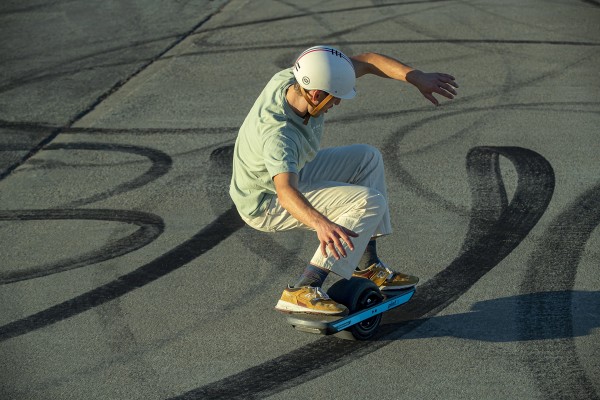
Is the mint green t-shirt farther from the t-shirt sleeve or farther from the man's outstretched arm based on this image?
the man's outstretched arm

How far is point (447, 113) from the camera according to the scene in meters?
9.67

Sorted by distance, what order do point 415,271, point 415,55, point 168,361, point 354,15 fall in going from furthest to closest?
point 354,15
point 415,55
point 415,271
point 168,361

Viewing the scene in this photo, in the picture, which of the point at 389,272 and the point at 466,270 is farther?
the point at 466,270

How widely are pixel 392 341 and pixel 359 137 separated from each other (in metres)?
3.78

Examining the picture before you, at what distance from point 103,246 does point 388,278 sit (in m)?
2.29

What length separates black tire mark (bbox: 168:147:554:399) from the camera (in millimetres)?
5223

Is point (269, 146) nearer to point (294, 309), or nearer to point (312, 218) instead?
point (312, 218)

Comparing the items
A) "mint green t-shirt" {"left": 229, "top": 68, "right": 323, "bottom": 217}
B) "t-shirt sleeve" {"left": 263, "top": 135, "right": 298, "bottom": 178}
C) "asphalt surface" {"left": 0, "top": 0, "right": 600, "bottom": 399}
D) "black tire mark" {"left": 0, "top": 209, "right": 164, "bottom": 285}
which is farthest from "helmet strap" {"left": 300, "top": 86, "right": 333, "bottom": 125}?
"black tire mark" {"left": 0, "top": 209, "right": 164, "bottom": 285}

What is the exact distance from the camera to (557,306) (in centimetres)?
591

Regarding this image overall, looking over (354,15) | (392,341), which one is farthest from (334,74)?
(354,15)

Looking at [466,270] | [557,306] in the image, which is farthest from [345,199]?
[557,306]

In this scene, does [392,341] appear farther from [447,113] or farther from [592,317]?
[447,113]

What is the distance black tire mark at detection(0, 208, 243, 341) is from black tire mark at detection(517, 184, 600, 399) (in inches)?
92.6

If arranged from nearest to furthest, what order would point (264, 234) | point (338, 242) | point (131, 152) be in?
point (338, 242) < point (264, 234) < point (131, 152)
